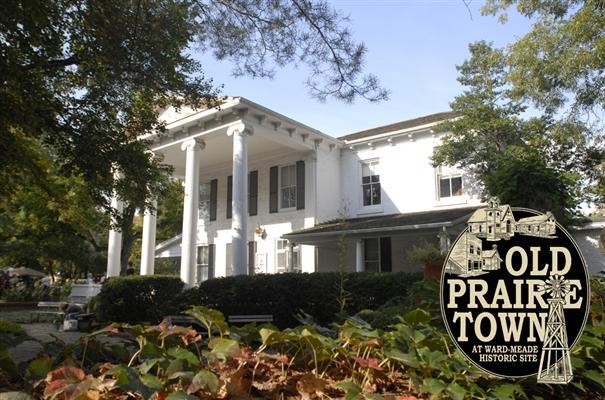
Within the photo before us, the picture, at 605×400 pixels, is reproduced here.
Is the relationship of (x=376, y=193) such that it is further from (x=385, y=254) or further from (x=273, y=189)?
(x=273, y=189)

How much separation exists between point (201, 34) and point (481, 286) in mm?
7404

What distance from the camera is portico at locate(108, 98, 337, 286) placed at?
1619cm

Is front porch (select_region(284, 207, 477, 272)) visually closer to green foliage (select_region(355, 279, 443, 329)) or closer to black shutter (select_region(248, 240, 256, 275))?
black shutter (select_region(248, 240, 256, 275))

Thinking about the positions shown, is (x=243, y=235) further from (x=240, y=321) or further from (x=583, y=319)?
(x=583, y=319)

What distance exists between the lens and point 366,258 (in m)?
17.7

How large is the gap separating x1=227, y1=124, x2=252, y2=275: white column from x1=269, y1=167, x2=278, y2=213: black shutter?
351 cm

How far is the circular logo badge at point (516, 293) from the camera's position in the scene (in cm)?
195

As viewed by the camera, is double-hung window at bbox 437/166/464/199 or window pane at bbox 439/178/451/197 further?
window pane at bbox 439/178/451/197

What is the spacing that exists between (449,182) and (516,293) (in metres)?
15.7

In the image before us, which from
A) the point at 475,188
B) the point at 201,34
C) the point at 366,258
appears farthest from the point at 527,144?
the point at 201,34

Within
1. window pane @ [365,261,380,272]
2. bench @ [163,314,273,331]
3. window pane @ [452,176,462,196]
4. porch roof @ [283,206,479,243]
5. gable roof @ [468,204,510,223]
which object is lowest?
bench @ [163,314,273,331]

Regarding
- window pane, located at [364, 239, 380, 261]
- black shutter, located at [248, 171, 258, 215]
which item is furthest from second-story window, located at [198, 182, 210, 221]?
window pane, located at [364, 239, 380, 261]

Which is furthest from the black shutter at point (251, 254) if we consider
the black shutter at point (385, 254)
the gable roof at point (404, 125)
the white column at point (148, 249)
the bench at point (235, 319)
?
the bench at point (235, 319)

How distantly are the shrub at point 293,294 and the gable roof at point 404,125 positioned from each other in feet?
27.6
